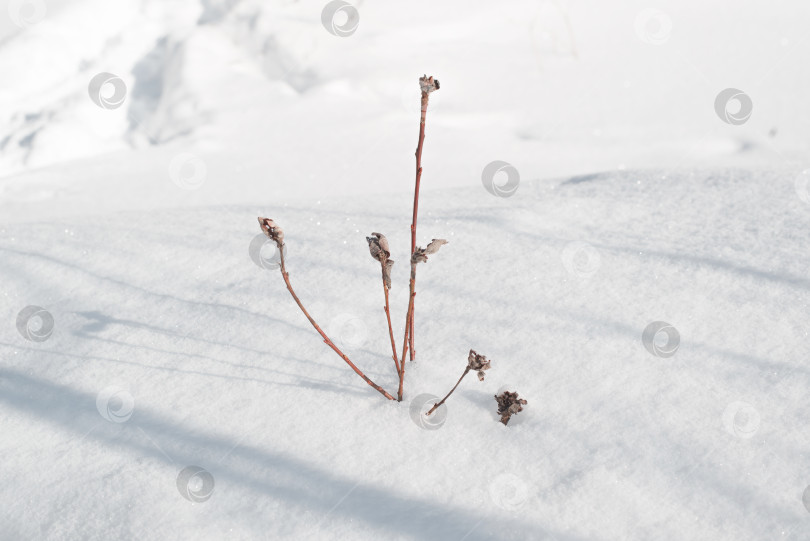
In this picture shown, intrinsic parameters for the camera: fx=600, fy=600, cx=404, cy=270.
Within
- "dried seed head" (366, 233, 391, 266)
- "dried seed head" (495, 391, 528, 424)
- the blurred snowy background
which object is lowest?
"dried seed head" (495, 391, 528, 424)

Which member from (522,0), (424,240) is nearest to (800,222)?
(424,240)

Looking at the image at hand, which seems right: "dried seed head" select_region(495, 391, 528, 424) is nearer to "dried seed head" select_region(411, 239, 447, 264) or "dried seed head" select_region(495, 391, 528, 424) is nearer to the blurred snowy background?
"dried seed head" select_region(411, 239, 447, 264)

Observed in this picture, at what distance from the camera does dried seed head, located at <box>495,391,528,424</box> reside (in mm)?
1384

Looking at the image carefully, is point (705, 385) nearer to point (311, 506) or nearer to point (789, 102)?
point (311, 506)

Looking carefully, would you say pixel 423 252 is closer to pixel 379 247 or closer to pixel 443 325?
pixel 379 247

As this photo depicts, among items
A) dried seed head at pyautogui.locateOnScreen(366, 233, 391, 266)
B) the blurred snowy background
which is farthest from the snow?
dried seed head at pyautogui.locateOnScreen(366, 233, 391, 266)

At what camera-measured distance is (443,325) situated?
1702 millimetres

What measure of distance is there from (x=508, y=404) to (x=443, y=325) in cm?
37

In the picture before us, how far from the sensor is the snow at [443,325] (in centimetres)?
126

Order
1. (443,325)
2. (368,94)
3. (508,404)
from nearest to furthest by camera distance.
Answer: (508,404) → (443,325) → (368,94)

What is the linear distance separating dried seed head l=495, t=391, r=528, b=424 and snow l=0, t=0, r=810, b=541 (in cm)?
4

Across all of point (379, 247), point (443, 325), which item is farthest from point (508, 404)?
point (379, 247)

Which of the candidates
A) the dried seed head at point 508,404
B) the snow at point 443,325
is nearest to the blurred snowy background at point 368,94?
the snow at point 443,325

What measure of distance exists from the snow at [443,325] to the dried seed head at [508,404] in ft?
0.12
